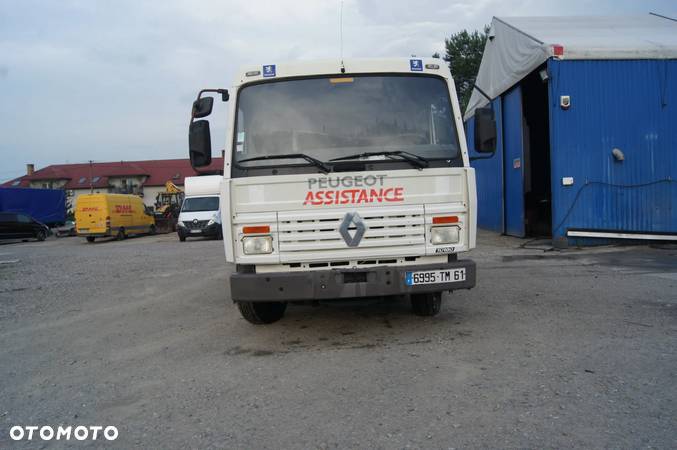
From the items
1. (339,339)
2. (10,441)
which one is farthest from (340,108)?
(10,441)

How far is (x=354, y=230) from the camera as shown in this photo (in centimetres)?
498

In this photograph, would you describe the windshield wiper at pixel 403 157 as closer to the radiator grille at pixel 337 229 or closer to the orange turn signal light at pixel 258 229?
the radiator grille at pixel 337 229

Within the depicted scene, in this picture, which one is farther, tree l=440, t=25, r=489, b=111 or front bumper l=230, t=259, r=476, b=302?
tree l=440, t=25, r=489, b=111

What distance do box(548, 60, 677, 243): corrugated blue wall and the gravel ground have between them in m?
4.49

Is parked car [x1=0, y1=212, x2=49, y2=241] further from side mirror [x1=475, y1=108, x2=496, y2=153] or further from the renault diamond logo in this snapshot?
side mirror [x1=475, y1=108, x2=496, y2=153]

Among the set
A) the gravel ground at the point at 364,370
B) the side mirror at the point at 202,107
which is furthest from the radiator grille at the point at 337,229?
the side mirror at the point at 202,107

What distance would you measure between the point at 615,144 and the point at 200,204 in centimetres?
1665

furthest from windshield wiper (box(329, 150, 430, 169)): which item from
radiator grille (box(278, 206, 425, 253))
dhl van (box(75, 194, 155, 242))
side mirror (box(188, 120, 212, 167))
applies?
dhl van (box(75, 194, 155, 242))

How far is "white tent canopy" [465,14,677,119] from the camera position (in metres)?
12.1

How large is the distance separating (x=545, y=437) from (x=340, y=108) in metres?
3.48

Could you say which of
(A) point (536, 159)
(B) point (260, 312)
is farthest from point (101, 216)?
(B) point (260, 312)

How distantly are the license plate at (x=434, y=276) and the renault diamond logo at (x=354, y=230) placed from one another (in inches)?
22.3

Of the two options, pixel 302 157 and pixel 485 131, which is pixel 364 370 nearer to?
pixel 302 157

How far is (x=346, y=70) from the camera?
5363 millimetres
